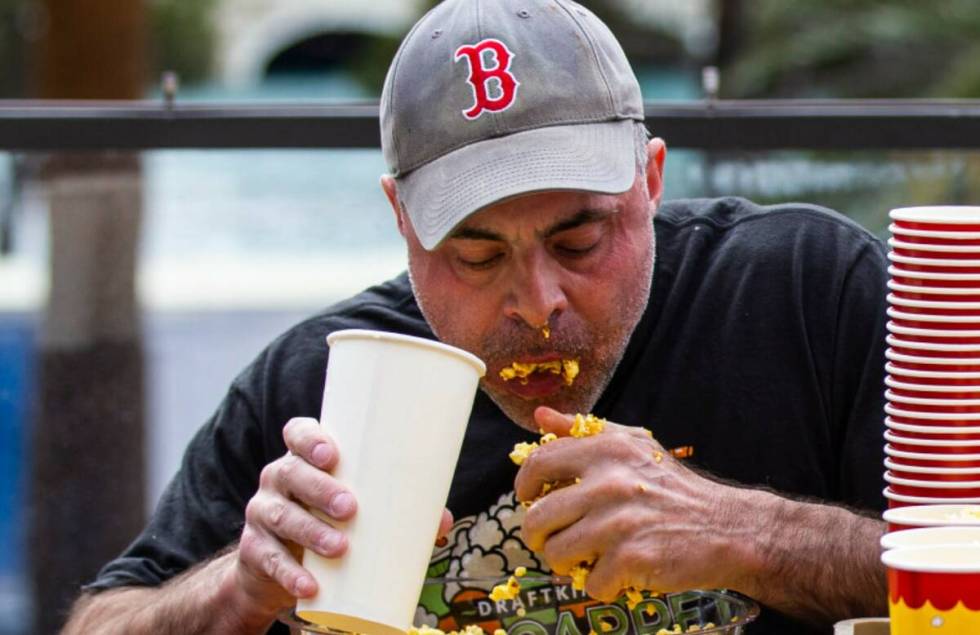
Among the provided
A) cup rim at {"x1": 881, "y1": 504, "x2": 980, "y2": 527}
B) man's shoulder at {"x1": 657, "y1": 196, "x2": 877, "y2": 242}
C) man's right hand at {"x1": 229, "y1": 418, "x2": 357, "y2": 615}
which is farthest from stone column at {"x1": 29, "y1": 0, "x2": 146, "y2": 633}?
cup rim at {"x1": 881, "y1": 504, "x2": 980, "y2": 527}

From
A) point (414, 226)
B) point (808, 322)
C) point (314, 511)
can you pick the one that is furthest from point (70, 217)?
point (314, 511)

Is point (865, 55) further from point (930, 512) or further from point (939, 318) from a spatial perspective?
point (930, 512)

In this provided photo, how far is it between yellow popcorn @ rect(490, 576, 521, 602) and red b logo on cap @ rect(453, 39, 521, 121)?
593 millimetres

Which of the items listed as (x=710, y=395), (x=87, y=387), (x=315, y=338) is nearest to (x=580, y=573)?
(x=710, y=395)

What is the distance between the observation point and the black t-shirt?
88.5 inches

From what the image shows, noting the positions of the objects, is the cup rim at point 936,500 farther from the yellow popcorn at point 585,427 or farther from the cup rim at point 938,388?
the yellow popcorn at point 585,427

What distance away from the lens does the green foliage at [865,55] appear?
11.3 m

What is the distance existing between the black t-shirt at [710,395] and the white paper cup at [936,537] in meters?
0.70

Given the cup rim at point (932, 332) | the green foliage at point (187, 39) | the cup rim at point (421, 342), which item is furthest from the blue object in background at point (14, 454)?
the green foliage at point (187, 39)

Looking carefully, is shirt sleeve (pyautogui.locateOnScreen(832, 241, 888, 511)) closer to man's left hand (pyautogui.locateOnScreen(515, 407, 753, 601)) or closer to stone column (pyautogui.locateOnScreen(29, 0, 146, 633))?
man's left hand (pyautogui.locateOnScreen(515, 407, 753, 601))

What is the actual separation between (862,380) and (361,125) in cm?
123

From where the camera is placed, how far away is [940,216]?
1641mm

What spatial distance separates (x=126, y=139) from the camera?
317 centimetres

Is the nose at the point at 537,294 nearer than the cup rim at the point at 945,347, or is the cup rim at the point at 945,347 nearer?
the cup rim at the point at 945,347
